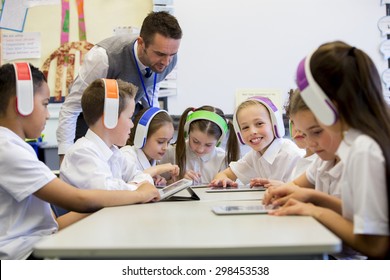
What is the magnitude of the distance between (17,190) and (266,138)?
1324 millimetres

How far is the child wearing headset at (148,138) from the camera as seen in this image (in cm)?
237

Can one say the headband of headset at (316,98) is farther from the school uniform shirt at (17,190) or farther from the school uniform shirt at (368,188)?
the school uniform shirt at (17,190)

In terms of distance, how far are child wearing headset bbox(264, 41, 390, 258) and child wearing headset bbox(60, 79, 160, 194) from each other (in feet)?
2.37

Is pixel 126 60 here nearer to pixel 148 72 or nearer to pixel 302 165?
pixel 148 72

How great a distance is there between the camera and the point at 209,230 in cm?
88

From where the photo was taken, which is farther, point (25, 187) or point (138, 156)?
point (138, 156)

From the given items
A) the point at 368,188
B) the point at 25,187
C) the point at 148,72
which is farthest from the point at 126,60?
the point at 368,188

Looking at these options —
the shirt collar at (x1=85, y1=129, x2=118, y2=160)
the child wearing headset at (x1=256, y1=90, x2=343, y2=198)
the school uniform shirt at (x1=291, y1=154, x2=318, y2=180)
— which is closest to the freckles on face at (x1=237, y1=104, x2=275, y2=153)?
the school uniform shirt at (x1=291, y1=154, x2=318, y2=180)

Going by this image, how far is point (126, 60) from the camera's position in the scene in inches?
98.4

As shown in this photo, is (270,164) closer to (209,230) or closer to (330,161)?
(330,161)

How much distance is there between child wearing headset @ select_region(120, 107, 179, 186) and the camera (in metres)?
2.37

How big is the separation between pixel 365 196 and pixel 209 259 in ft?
1.17

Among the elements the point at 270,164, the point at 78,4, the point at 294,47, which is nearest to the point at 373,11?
→ the point at 294,47

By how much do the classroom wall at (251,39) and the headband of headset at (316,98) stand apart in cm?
220
